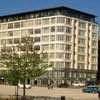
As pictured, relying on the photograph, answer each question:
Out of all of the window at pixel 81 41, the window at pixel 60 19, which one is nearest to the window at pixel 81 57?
the window at pixel 81 41

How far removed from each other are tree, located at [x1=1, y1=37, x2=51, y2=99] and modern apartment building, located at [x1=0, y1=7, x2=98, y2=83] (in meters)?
62.2

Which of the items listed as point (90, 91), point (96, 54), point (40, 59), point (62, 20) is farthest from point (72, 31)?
point (40, 59)

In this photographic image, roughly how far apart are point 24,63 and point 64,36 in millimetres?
68372

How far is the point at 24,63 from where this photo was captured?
135 ft

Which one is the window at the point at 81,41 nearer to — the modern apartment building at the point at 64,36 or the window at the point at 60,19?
the modern apartment building at the point at 64,36

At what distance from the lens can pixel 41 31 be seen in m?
113

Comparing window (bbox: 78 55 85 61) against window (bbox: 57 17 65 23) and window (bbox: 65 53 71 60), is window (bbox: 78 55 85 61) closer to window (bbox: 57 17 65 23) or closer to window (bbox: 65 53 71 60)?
window (bbox: 65 53 71 60)

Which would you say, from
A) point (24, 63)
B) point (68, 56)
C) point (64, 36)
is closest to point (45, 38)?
point (64, 36)

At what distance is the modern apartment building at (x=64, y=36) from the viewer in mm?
109312

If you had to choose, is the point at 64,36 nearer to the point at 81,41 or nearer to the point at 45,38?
the point at 45,38

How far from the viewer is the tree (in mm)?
41000

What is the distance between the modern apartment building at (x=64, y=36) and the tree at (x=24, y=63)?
204ft

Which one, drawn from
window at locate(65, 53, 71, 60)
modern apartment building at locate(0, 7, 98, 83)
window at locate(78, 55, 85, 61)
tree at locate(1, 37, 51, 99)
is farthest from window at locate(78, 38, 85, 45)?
tree at locate(1, 37, 51, 99)

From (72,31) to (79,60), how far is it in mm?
10149
